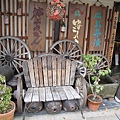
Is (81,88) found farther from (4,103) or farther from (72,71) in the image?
(4,103)

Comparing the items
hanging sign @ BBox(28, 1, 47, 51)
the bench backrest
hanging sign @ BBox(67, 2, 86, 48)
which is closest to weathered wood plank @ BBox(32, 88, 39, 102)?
the bench backrest

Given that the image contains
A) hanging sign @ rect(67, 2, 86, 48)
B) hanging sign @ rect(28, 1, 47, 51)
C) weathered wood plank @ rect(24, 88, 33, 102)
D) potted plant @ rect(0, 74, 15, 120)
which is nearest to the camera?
potted plant @ rect(0, 74, 15, 120)

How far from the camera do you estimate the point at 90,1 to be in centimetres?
380

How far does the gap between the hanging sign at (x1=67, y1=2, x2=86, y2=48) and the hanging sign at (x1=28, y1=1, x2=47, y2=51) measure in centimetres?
62

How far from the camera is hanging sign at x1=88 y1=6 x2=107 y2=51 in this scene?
3791 millimetres

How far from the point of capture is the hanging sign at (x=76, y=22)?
3.61 meters

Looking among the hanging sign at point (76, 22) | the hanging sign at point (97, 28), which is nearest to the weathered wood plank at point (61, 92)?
the hanging sign at point (76, 22)

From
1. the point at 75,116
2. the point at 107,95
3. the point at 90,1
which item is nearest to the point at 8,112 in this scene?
the point at 75,116

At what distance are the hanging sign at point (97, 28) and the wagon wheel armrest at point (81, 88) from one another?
1.26 m

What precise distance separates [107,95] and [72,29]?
171 centimetres

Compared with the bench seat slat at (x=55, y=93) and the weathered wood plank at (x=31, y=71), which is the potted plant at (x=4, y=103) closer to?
the weathered wood plank at (x=31, y=71)

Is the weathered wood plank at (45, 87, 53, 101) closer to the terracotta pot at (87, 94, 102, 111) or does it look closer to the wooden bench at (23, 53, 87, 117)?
the wooden bench at (23, 53, 87, 117)

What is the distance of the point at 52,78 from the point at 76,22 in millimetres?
1513

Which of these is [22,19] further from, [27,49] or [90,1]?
[90,1]
